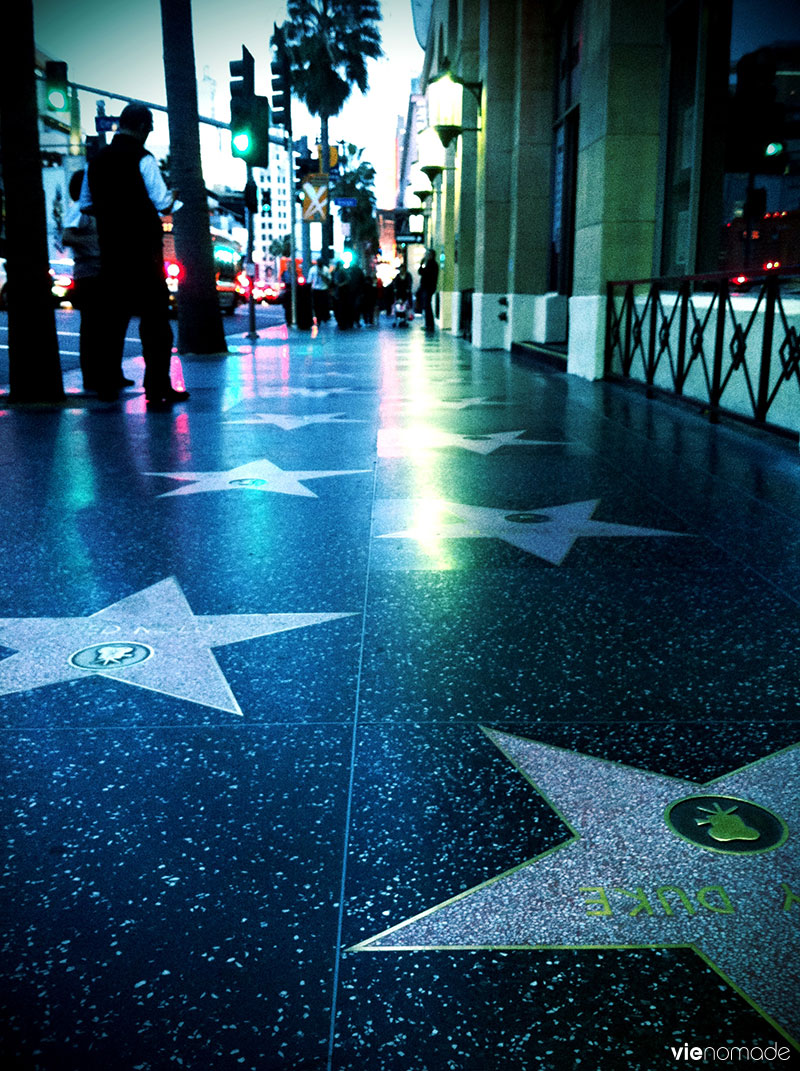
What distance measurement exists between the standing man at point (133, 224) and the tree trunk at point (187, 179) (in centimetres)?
552

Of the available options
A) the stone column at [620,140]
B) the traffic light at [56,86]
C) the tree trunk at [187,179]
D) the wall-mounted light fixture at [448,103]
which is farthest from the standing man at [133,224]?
the traffic light at [56,86]

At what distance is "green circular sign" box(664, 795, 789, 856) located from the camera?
5.78 ft

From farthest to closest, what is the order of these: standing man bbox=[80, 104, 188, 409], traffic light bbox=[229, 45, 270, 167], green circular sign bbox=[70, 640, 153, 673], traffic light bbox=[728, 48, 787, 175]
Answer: traffic light bbox=[229, 45, 270, 167], traffic light bbox=[728, 48, 787, 175], standing man bbox=[80, 104, 188, 409], green circular sign bbox=[70, 640, 153, 673]

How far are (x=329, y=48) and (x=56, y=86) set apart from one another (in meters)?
28.3

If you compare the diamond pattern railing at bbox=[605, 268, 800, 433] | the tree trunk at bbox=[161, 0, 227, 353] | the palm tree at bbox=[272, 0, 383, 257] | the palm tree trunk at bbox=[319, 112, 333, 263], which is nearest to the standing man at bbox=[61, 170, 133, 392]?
the tree trunk at bbox=[161, 0, 227, 353]

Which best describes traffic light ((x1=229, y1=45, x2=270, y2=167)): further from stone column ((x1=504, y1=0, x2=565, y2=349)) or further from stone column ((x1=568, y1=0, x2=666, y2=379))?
stone column ((x1=568, y1=0, x2=666, y2=379))

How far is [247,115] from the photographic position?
47.3 feet

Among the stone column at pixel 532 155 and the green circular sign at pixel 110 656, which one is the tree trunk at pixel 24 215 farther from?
the stone column at pixel 532 155

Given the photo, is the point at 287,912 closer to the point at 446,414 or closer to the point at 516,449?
the point at 516,449

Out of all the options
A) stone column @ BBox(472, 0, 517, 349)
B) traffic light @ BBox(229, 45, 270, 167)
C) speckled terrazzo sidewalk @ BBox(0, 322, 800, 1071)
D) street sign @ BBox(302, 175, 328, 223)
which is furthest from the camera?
street sign @ BBox(302, 175, 328, 223)

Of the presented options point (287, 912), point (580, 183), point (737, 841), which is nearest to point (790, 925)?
point (737, 841)

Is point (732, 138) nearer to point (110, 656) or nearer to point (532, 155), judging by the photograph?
point (532, 155)

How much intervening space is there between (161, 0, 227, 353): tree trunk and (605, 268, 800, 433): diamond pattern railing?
6224mm

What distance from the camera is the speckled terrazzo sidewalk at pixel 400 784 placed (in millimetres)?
1371
